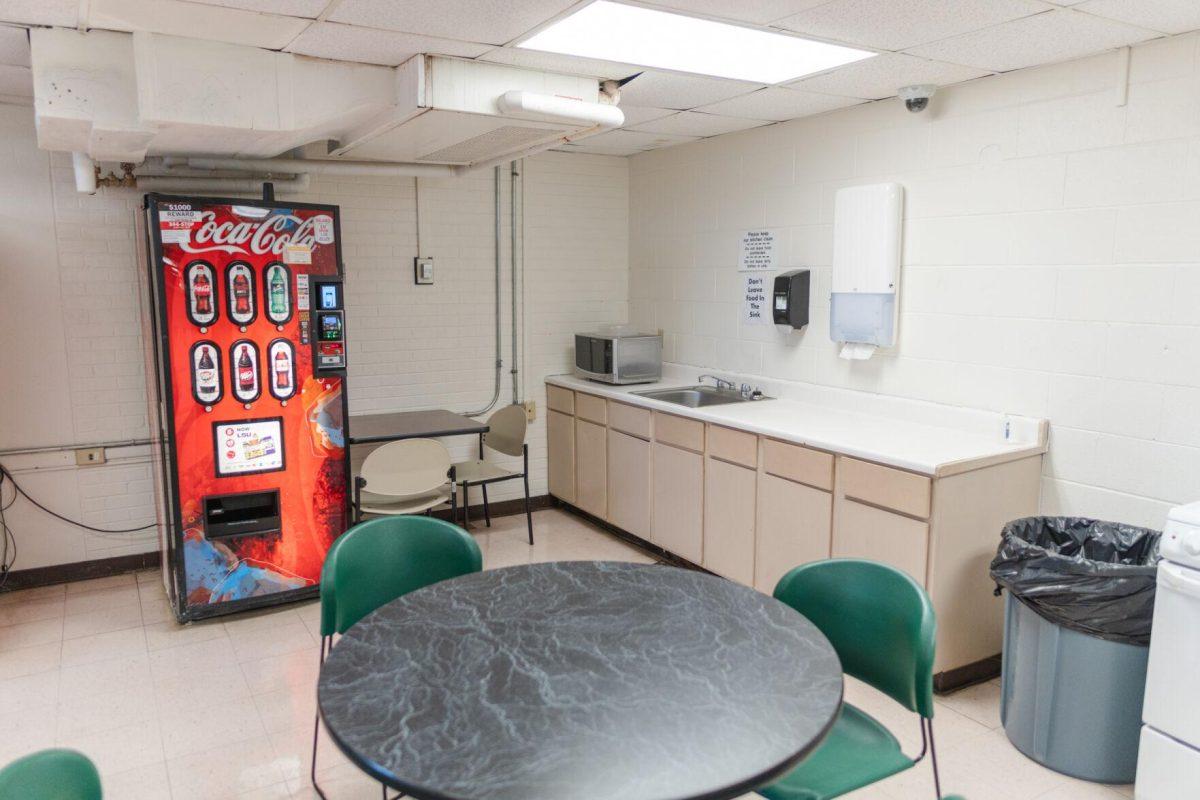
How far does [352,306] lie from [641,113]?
6.53 feet

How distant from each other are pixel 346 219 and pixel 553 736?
12.7ft

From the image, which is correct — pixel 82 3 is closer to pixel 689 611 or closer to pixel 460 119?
pixel 460 119

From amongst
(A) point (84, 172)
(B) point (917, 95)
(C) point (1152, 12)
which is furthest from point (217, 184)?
(C) point (1152, 12)

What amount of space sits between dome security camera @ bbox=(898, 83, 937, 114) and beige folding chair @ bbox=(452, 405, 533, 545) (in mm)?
2687

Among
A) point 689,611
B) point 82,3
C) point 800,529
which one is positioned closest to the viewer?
point 689,611

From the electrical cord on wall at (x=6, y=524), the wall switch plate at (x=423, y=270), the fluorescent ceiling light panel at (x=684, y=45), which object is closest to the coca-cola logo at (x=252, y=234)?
the wall switch plate at (x=423, y=270)

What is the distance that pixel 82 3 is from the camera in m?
2.48

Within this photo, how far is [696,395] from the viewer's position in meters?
4.91

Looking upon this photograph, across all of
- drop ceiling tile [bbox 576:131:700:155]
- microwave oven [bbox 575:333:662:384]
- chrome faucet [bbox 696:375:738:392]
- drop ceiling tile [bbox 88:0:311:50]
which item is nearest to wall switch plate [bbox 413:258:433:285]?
microwave oven [bbox 575:333:662:384]

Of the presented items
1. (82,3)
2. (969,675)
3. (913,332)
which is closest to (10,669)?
(82,3)

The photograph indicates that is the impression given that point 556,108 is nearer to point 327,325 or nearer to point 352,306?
point 327,325

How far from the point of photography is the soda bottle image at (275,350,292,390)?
377cm

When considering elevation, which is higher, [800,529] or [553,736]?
[553,736]

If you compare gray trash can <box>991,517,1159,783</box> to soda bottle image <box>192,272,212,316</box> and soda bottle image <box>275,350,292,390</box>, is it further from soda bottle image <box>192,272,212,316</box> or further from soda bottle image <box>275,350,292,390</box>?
soda bottle image <box>192,272,212,316</box>
